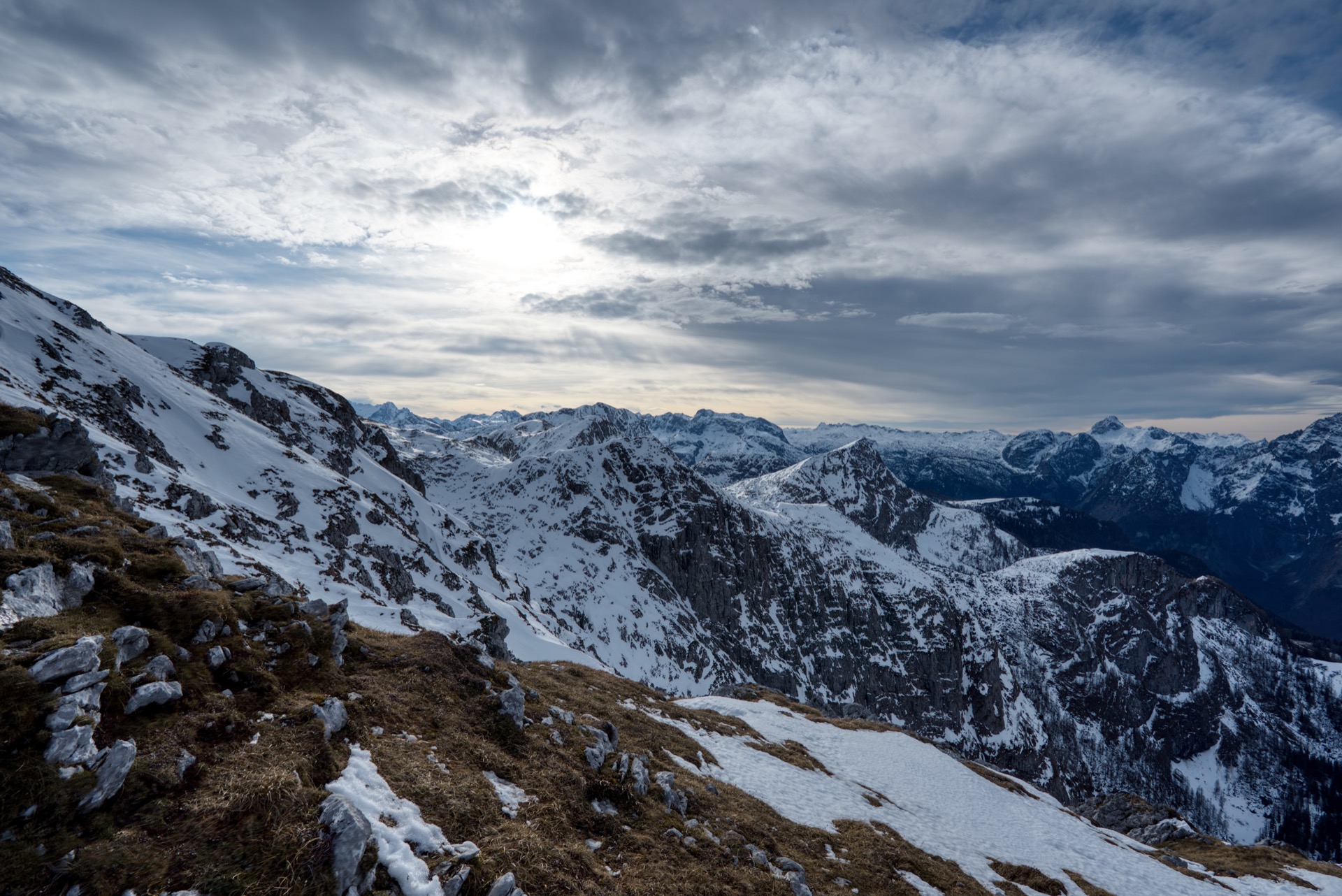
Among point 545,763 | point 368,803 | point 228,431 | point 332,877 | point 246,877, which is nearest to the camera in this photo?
point 246,877

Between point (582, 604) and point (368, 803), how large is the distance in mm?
172227

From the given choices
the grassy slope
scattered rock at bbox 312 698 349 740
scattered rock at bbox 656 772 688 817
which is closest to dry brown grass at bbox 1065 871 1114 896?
the grassy slope

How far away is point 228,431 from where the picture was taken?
2933 inches

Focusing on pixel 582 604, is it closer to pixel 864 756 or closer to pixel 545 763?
pixel 864 756

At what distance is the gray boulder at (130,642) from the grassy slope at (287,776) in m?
0.32

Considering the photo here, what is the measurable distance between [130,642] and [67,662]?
228 centimetres

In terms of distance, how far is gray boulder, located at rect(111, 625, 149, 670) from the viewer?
1327cm

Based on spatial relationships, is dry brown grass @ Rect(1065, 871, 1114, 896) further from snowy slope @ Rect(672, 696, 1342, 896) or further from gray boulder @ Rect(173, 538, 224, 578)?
gray boulder @ Rect(173, 538, 224, 578)

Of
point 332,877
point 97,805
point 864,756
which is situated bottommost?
point 864,756

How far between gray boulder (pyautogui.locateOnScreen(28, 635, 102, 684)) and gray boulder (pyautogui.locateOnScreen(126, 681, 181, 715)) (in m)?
1.02

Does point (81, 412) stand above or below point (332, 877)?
above

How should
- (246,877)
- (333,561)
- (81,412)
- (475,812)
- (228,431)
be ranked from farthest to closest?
1. (228,431)
2. (333,561)
3. (81,412)
4. (475,812)
5. (246,877)

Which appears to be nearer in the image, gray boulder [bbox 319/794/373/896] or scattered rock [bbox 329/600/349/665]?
gray boulder [bbox 319/794/373/896]

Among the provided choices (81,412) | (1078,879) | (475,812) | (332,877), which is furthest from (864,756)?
(81,412)
